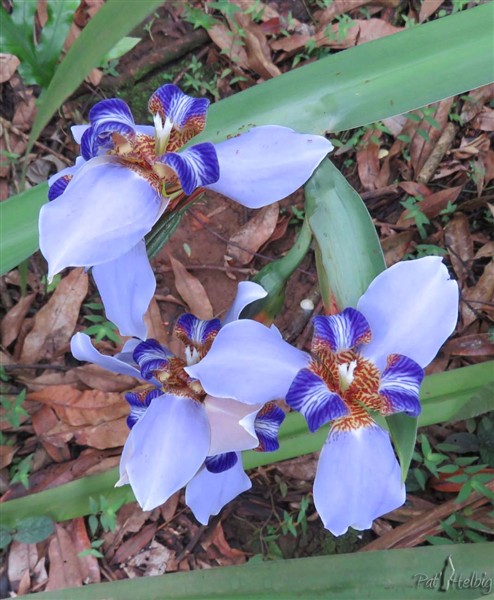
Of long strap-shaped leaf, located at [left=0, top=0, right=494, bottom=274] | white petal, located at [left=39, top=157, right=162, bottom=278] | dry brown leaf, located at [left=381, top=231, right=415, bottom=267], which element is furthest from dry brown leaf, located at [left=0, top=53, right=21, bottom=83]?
white petal, located at [left=39, top=157, right=162, bottom=278]

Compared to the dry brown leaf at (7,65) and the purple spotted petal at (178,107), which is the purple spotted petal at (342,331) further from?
the dry brown leaf at (7,65)

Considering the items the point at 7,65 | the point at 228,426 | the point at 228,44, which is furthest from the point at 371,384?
the point at 7,65

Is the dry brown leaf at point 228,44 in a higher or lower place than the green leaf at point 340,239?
lower

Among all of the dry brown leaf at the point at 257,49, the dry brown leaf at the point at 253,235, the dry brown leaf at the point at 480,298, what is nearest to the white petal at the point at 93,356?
the dry brown leaf at the point at 253,235

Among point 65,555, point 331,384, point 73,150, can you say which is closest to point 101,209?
point 331,384

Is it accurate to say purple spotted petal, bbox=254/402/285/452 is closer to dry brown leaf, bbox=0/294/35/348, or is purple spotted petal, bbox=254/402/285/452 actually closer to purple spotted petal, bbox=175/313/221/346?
purple spotted petal, bbox=175/313/221/346
